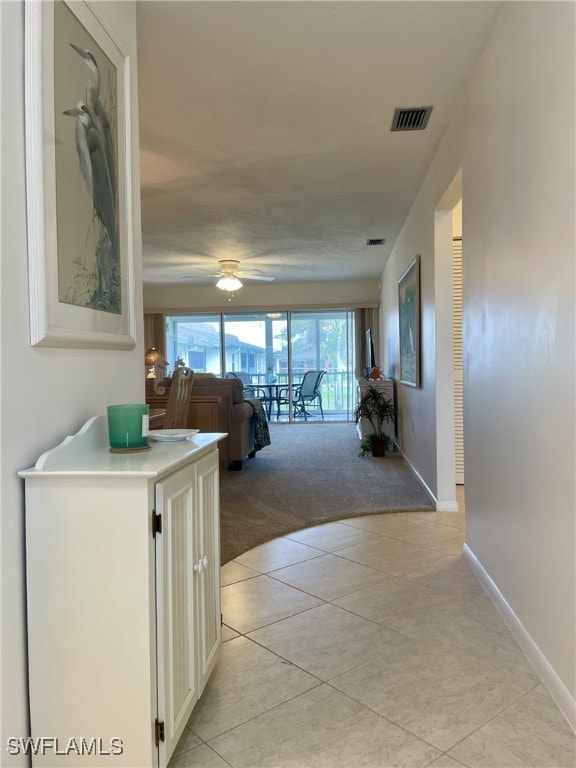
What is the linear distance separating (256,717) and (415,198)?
157 inches

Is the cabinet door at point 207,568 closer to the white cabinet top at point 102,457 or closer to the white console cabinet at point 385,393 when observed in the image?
the white cabinet top at point 102,457

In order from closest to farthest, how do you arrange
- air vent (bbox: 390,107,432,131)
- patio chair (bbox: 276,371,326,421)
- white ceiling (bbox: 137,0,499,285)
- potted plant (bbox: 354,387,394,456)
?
white ceiling (bbox: 137,0,499,285) → air vent (bbox: 390,107,432,131) → potted plant (bbox: 354,387,394,456) → patio chair (bbox: 276,371,326,421)

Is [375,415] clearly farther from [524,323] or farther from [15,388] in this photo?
[15,388]

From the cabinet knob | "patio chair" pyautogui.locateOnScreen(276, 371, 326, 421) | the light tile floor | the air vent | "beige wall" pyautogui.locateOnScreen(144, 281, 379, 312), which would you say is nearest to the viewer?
the light tile floor

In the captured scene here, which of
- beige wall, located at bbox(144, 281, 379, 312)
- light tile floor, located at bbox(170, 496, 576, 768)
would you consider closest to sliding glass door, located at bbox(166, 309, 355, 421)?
beige wall, located at bbox(144, 281, 379, 312)

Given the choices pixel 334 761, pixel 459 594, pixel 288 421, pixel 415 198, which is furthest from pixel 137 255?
pixel 288 421

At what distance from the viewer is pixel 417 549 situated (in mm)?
2961

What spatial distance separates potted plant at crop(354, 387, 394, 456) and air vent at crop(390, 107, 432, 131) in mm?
3435

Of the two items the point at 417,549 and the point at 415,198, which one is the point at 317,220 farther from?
the point at 417,549

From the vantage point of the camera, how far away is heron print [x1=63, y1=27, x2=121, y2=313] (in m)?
1.48

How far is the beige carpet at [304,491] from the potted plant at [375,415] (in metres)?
0.17

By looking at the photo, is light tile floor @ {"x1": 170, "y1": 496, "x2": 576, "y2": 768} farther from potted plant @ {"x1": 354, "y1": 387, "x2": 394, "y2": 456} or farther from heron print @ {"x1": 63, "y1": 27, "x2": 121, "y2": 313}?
potted plant @ {"x1": 354, "y1": 387, "x2": 394, "y2": 456}


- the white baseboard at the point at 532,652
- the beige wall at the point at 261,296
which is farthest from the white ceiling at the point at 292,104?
the beige wall at the point at 261,296

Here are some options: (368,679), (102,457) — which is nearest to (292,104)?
(102,457)
